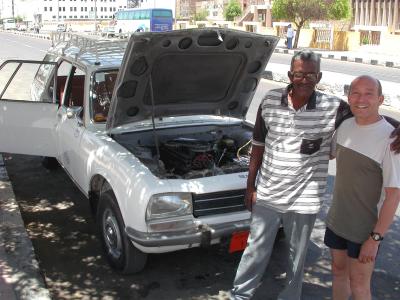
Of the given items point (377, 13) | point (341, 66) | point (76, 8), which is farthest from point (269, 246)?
point (76, 8)

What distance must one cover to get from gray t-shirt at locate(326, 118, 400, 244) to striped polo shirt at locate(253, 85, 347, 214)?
0.40 ft

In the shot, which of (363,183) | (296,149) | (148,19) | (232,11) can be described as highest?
(232,11)

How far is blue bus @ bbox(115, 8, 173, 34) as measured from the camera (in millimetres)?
43656

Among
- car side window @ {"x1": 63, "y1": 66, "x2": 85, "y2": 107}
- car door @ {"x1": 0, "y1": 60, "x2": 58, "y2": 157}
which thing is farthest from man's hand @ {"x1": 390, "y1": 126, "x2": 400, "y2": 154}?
car door @ {"x1": 0, "y1": 60, "x2": 58, "y2": 157}

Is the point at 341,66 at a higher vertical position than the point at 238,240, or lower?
lower

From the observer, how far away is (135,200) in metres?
3.38

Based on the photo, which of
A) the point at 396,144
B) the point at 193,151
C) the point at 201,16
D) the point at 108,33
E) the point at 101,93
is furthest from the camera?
the point at 201,16

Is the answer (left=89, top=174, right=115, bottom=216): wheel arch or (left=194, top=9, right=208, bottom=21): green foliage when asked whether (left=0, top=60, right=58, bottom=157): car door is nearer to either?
(left=89, top=174, right=115, bottom=216): wheel arch

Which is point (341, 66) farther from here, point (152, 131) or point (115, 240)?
point (115, 240)

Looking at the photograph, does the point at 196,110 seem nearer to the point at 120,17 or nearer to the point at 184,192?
the point at 184,192

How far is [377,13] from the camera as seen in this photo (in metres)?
43.9

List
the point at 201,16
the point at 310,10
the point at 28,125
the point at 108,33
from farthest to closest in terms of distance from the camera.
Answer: the point at 201,16
the point at 108,33
the point at 310,10
the point at 28,125

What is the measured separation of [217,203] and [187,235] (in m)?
0.34

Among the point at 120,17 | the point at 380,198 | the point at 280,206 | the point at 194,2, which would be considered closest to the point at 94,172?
the point at 280,206
